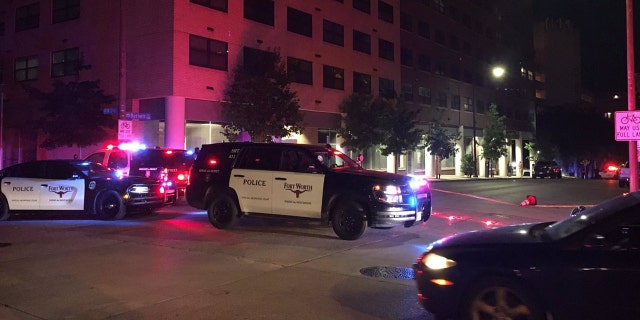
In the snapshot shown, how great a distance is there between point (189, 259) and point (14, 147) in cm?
2850

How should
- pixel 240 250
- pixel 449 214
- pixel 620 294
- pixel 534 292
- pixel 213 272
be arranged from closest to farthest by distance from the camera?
pixel 620 294 < pixel 534 292 < pixel 213 272 < pixel 240 250 < pixel 449 214

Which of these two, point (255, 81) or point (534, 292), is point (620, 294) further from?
point (255, 81)

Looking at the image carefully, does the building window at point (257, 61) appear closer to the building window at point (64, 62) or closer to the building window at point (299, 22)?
the building window at point (299, 22)

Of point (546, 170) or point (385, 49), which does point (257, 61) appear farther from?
point (546, 170)

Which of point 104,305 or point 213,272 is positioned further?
point 213,272

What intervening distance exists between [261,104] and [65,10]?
1344 centimetres

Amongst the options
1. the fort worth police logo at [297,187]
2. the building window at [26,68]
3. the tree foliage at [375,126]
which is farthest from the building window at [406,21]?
the fort worth police logo at [297,187]

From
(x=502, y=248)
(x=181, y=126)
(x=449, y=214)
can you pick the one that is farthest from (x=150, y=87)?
(x=502, y=248)

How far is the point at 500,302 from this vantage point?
4324 mm

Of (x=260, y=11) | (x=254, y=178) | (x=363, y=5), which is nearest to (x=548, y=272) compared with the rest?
(x=254, y=178)

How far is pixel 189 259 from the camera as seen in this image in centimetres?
835

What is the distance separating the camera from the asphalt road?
5.80 meters

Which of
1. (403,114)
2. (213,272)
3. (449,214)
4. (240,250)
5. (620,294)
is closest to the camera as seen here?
(620,294)

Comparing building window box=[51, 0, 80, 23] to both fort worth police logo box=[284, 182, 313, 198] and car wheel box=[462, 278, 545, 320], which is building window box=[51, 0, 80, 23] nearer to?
fort worth police logo box=[284, 182, 313, 198]
